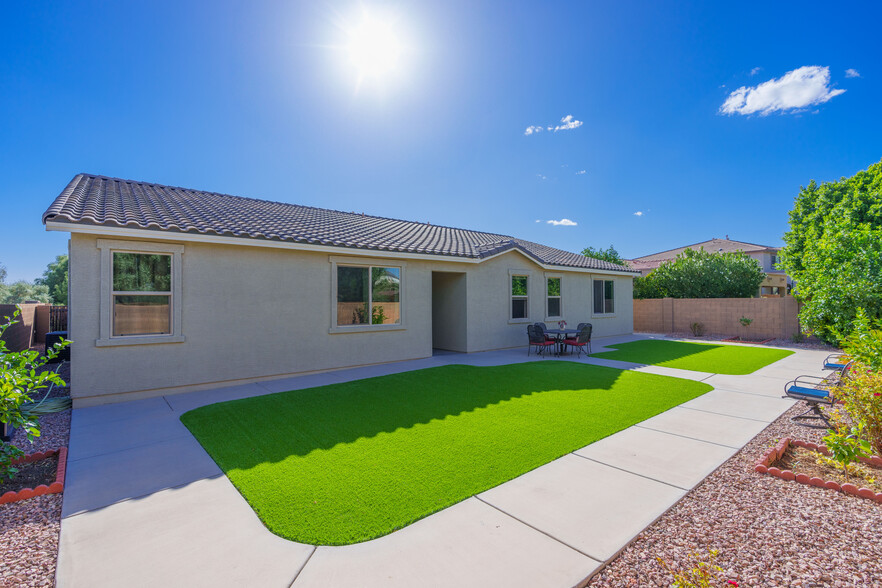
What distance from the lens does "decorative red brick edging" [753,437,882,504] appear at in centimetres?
363

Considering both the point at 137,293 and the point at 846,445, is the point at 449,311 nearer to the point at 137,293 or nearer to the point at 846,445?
the point at 137,293

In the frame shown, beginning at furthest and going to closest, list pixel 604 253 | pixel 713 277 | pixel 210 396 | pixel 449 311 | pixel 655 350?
1. pixel 604 253
2. pixel 713 277
3. pixel 655 350
4. pixel 449 311
5. pixel 210 396

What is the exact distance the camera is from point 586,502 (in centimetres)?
360

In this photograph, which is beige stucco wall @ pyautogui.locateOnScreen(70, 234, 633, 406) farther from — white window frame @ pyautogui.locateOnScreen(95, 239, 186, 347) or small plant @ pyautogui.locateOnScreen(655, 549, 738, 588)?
small plant @ pyautogui.locateOnScreen(655, 549, 738, 588)

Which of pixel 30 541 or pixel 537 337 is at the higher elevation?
pixel 537 337

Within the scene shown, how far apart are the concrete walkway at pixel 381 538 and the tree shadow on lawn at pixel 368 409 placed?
514 mm

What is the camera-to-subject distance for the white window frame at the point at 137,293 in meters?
7.00

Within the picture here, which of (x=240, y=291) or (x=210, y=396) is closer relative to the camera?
(x=210, y=396)

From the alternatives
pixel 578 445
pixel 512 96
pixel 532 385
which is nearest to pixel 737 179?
pixel 512 96

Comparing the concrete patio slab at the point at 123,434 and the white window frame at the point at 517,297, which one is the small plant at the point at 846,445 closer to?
the concrete patio slab at the point at 123,434

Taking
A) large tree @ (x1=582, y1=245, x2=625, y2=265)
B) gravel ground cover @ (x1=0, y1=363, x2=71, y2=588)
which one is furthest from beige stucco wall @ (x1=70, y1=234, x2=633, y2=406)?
large tree @ (x1=582, y1=245, x2=625, y2=265)

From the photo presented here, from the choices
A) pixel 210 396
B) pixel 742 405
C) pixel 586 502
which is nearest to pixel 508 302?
pixel 742 405

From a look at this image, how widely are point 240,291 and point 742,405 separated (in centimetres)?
1045

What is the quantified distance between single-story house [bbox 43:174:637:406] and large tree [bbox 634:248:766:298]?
14.5 metres
